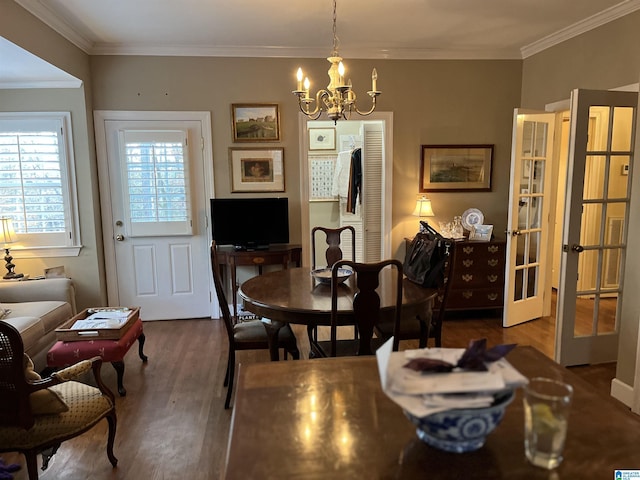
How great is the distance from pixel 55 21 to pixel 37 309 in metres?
2.17

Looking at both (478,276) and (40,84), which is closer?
(40,84)

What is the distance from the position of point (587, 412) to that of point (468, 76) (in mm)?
4023

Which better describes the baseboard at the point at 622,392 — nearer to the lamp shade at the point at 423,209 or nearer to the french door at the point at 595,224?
the french door at the point at 595,224

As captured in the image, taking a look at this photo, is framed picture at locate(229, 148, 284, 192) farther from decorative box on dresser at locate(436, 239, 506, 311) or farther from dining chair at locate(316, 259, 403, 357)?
dining chair at locate(316, 259, 403, 357)

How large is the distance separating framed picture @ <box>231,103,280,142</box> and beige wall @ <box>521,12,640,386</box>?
254cm

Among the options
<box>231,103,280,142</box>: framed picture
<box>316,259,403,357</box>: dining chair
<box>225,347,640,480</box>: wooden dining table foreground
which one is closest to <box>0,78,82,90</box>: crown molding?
<box>231,103,280,142</box>: framed picture

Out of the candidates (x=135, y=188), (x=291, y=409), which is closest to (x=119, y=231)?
(x=135, y=188)

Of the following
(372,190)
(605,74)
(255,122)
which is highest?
(605,74)

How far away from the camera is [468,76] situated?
4.40 meters

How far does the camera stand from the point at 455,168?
449 centimetres

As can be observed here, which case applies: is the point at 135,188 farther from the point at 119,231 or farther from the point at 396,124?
the point at 396,124

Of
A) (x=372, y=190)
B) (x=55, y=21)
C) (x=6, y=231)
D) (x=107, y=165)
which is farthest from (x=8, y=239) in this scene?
(x=372, y=190)

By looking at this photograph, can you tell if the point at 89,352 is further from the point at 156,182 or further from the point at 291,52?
the point at 291,52

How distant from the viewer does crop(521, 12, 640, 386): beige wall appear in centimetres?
272
